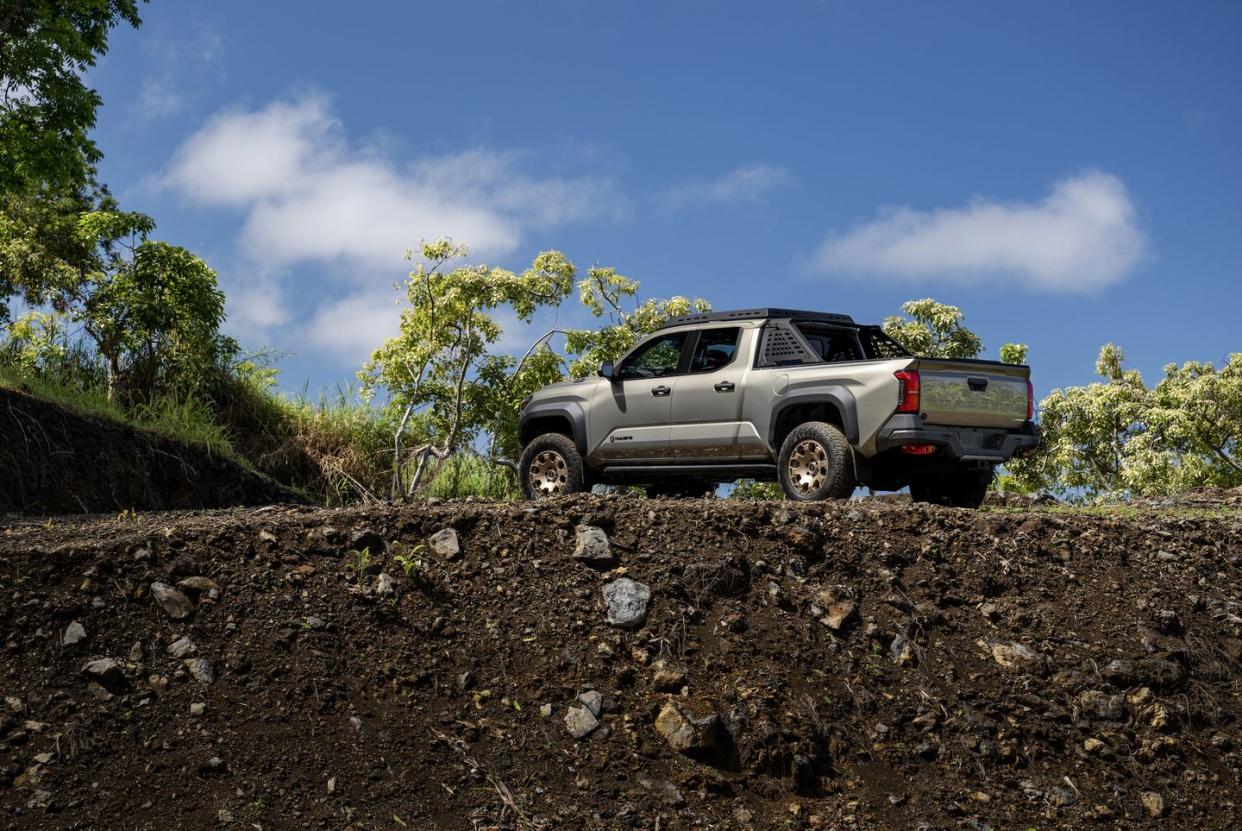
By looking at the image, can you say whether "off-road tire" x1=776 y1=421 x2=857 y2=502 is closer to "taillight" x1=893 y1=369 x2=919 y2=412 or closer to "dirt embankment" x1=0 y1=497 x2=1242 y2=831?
"taillight" x1=893 y1=369 x2=919 y2=412

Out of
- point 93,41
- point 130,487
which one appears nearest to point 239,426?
point 130,487

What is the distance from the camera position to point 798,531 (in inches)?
322

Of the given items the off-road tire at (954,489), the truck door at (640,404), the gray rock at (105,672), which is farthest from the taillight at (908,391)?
the gray rock at (105,672)

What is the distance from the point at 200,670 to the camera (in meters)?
6.59

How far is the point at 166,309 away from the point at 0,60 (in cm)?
480

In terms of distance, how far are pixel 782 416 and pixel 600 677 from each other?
170 inches

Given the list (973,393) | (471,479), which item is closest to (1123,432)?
(471,479)

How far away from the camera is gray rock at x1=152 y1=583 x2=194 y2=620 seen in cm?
696

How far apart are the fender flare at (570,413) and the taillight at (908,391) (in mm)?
3507

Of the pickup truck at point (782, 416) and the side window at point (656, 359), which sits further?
the side window at point (656, 359)

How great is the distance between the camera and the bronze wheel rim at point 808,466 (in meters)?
10.1

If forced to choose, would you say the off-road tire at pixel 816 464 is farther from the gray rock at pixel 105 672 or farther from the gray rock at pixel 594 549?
the gray rock at pixel 105 672

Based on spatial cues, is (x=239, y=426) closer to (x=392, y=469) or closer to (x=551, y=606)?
(x=392, y=469)

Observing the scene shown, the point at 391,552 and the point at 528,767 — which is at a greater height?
the point at 391,552
